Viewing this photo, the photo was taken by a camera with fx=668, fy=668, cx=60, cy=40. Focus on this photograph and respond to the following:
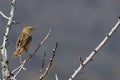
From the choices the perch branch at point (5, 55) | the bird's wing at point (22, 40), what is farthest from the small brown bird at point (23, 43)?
the perch branch at point (5, 55)

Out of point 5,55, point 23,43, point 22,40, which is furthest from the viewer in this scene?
point 22,40

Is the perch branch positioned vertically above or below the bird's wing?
above

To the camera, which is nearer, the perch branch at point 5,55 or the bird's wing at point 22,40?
the perch branch at point 5,55

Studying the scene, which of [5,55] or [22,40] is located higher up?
[5,55]

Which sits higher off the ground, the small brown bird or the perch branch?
the perch branch

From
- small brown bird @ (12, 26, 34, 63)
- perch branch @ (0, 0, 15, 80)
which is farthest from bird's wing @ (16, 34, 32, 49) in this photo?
perch branch @ (0, 0, 15, 80)

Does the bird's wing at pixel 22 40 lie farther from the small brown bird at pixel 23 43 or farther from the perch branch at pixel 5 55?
the perch branch at pixel 5 55

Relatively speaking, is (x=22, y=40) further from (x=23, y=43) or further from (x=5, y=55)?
(x=5, y=55)

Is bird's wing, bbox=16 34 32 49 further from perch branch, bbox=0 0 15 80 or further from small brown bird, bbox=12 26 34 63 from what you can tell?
perch branch, bbox=0 0 15 80

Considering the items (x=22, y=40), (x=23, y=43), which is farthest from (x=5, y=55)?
(x=22, y=40)

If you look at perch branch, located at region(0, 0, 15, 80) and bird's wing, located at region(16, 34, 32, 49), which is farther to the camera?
bird's wing, located at region(16, 34, 32, 49)

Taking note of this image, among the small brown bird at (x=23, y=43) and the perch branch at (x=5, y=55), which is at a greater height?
the perch branch at (x=5, y=55)

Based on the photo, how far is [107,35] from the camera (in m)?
4.32

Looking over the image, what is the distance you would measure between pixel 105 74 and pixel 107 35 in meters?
135
